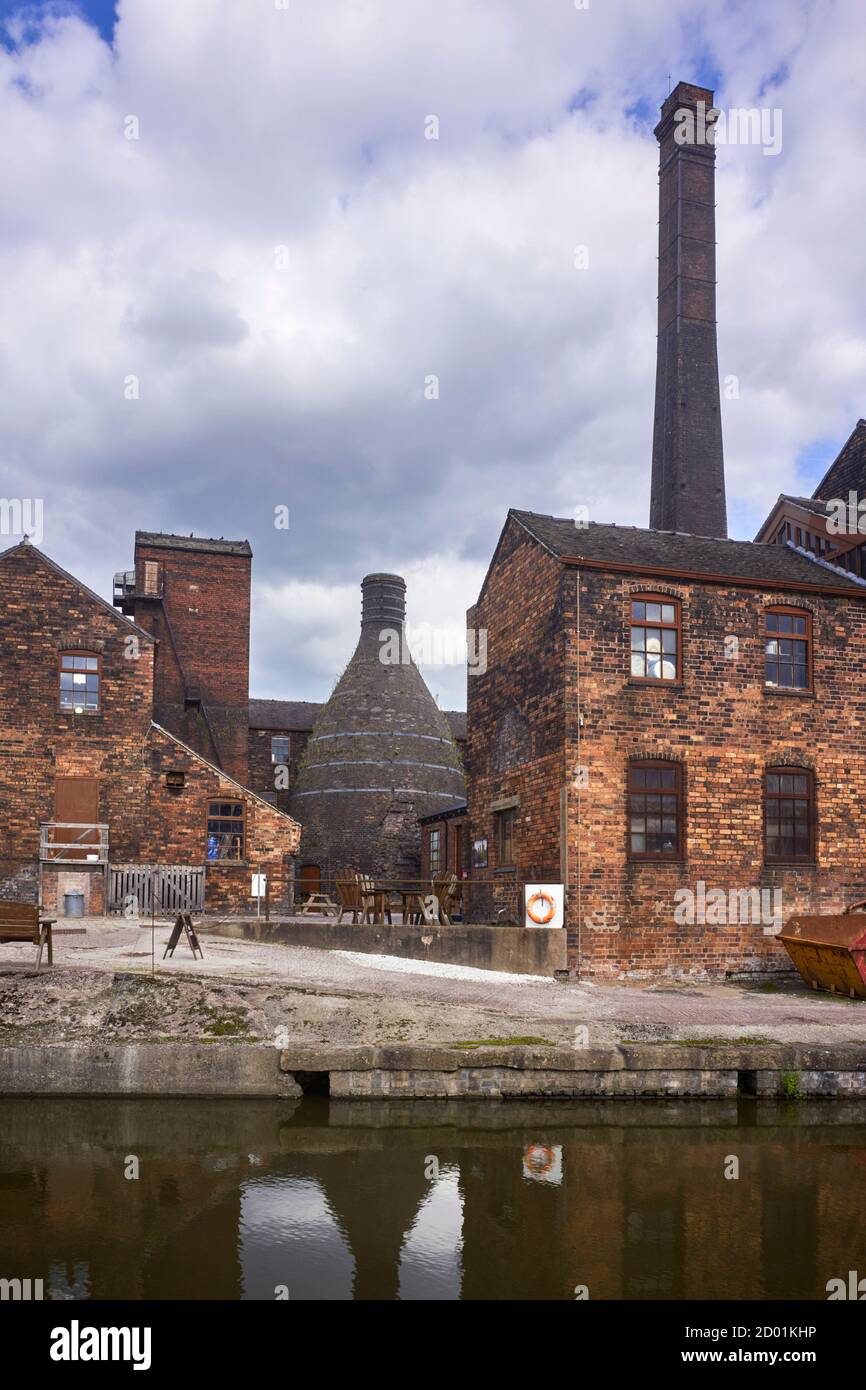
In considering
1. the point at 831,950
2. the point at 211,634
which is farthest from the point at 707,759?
the point at 211,634

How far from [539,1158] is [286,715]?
37.6 metres

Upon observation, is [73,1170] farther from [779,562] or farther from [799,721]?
[779,562]

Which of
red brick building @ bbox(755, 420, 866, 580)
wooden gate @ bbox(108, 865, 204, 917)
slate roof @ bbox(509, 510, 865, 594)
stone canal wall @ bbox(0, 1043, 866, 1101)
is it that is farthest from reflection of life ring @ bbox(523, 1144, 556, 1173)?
wooden gate @ bbox(108, 865, 204, 917)

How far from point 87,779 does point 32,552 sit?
5142mm

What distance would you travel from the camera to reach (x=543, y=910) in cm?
1552

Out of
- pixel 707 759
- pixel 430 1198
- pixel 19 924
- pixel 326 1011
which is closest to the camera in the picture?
pixel 430 1198

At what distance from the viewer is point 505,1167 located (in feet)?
26.2

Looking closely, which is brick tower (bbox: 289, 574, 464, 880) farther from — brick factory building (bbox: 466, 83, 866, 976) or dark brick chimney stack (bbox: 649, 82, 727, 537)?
brick factory building (bbox: 466, 83, 866, 976)

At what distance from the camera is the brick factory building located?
16.4m

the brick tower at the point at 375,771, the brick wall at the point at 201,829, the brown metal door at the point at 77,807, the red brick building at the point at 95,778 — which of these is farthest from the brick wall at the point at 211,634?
the brown metal door at the point at 77,807

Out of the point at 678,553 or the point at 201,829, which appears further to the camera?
the point at 201,829

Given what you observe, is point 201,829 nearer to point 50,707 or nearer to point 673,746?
point 50,707

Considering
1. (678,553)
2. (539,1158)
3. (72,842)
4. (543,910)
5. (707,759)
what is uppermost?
(678,553)
